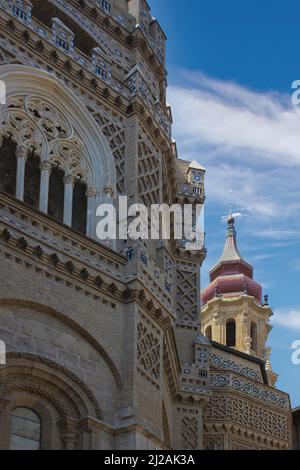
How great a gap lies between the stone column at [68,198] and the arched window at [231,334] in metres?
36.4

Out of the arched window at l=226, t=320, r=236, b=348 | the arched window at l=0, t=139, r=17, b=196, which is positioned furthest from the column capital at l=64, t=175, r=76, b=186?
the arched window at l=226, t=320, r=236, b=348

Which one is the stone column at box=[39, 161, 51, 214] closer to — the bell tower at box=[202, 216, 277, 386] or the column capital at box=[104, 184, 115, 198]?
the column capital at box=[104, 184, 115, 198]

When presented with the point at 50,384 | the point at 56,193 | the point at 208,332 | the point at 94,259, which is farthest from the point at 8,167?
the point at 208,332

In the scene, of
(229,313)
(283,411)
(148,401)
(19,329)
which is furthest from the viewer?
(229,313)

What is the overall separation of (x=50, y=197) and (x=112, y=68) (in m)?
4.63

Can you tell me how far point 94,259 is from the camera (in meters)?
24.2

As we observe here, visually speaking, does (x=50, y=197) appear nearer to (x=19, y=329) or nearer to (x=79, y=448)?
(x=19, y=329)

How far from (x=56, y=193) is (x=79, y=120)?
193cm

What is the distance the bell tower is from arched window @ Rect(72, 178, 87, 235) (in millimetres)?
34245

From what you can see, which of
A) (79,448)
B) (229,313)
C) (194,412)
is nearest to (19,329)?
(79,448)

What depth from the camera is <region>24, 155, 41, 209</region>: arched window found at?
25391 mm

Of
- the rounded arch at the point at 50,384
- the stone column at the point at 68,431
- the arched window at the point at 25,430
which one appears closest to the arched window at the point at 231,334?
the rounded arch at the point at 50,384

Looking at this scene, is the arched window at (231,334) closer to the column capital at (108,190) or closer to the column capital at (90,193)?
the column capital at (108,190)

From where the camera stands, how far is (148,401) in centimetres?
2364
